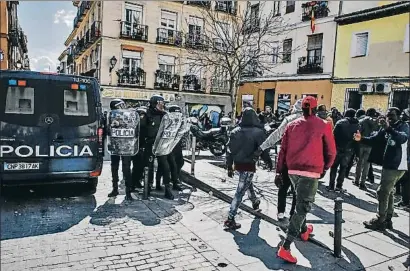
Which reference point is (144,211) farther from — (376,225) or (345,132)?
(345,132)

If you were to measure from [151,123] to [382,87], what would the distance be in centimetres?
1268

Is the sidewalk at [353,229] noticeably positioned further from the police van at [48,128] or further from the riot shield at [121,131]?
the police van at [48,128]

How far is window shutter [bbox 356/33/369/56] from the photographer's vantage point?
1633 cm

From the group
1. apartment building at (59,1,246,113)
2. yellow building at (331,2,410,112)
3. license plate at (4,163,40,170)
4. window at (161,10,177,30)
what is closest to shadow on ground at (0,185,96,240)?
license plate at (4,163,40,170)

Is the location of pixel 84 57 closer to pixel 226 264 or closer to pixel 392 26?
pixel 392 26

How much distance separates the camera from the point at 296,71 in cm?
1991

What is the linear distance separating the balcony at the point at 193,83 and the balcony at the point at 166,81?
58 centimetres

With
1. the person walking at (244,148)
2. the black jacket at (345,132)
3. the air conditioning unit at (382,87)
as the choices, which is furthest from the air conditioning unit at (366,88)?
the person walking at (244,148)

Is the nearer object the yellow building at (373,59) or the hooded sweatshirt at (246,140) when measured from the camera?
the hooded sweatshirt at (246,140)

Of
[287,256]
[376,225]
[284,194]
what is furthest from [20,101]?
[376,225]

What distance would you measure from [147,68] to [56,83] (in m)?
18.7

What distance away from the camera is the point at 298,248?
4223 mm

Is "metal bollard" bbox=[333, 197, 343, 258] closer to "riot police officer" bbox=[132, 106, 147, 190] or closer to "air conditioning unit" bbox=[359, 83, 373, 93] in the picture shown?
"riot police officer" bbox=[132, 106, 147, 190]

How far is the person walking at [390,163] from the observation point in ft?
15.4
